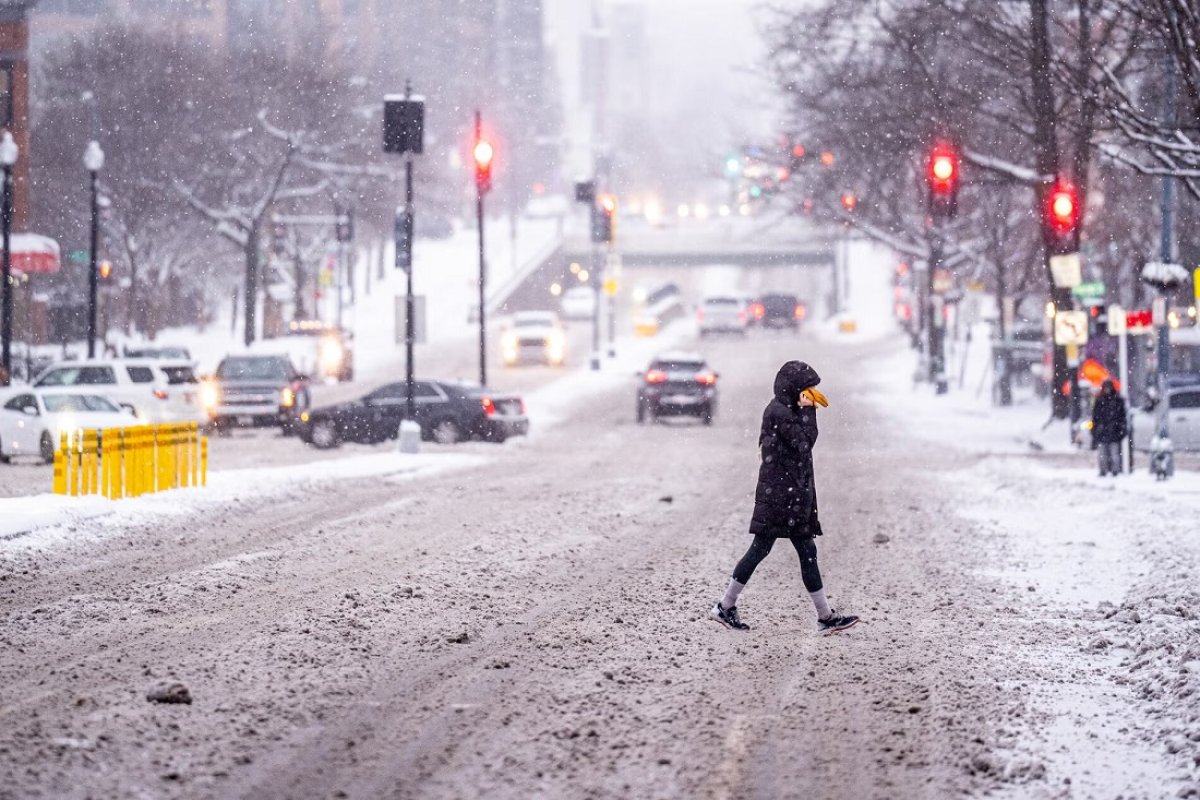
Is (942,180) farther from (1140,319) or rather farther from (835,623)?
(835,623)

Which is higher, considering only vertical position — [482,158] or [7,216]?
[482,158]

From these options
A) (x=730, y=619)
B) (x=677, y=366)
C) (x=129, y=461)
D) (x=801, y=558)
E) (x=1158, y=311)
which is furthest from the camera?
(x=677, y=366)

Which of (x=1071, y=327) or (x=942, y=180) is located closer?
(x=1071, y=327)

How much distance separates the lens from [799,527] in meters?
11.3

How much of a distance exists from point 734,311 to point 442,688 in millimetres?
72444

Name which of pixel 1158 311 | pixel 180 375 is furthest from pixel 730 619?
pixel 180 375

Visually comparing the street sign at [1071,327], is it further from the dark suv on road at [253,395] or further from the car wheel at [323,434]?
the dark suv on road at [253,395]

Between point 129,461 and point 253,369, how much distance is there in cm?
1609

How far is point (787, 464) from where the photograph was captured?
11203mm

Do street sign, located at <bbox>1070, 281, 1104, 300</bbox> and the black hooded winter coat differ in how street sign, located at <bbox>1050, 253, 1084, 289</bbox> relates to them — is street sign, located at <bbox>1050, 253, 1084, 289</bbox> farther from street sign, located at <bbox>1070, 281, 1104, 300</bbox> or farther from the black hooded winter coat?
the black hooded winter coat

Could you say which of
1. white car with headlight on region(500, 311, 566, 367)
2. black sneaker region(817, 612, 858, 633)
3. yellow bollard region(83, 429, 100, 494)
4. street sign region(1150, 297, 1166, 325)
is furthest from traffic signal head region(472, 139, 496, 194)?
white car with headlight on region(500, 311, 566, 367)

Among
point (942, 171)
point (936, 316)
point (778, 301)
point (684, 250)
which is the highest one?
point (684, 250)

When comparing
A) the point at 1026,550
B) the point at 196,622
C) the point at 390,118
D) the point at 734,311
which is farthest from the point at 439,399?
the point at 734,311

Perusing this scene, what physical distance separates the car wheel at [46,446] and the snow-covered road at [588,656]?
30.9 ft
